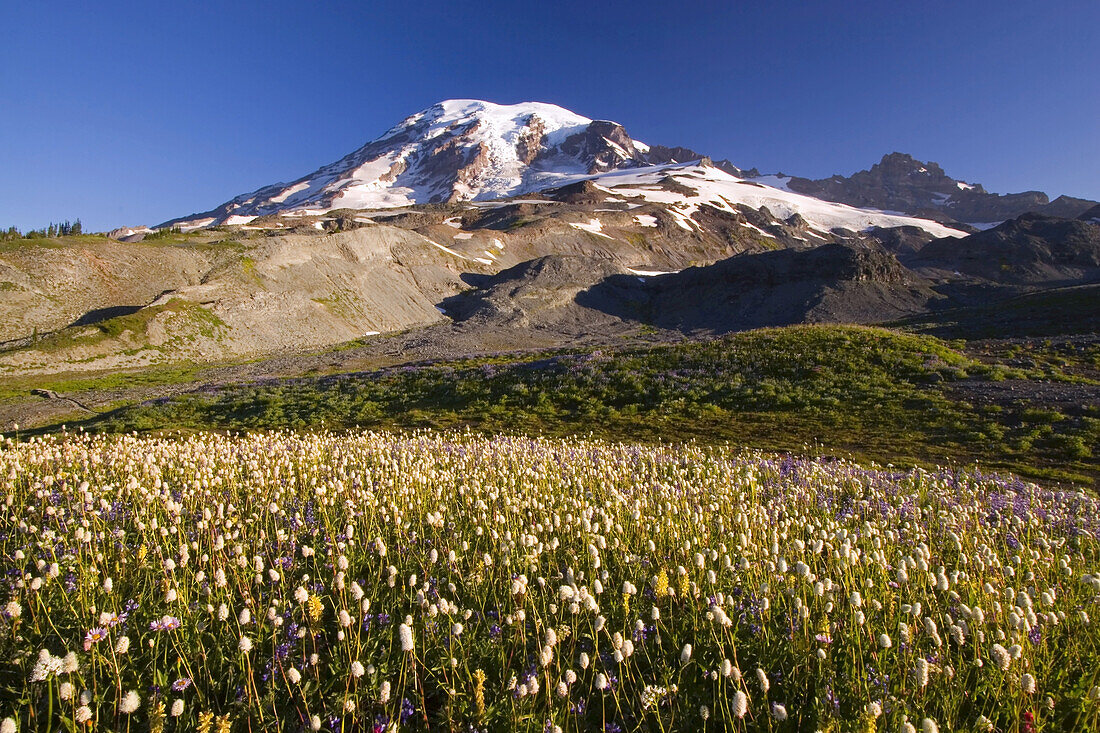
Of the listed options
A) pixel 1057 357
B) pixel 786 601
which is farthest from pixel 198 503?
pixel 1057 357

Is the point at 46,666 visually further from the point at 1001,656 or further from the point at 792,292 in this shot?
the point at 792,292

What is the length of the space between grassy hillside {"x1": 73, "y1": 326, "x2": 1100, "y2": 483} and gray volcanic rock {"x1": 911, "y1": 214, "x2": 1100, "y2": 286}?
97.5 metres

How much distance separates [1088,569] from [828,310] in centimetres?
6256

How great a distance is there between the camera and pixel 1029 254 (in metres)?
104

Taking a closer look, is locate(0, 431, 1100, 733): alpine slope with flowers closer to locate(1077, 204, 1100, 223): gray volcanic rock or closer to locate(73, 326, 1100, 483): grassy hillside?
locate(73, 326, 1100, 483): grassy hillside

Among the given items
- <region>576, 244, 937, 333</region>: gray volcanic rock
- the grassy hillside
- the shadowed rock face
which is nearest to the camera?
the grassy hillside

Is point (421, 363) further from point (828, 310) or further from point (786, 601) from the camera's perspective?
point (828, 310)

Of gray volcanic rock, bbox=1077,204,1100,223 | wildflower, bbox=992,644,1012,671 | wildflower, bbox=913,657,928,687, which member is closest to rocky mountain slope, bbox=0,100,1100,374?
wildflower, bbox=913,657,928,687

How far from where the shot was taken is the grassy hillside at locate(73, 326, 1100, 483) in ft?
49.9

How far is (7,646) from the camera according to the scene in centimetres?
366

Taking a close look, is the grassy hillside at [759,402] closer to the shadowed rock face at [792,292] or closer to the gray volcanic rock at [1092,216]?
the shadowed rock face at [792,292]

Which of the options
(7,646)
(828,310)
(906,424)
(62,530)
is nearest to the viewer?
(7,646)

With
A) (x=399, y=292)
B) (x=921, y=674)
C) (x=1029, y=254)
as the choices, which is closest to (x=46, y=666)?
(x=921, y=674)

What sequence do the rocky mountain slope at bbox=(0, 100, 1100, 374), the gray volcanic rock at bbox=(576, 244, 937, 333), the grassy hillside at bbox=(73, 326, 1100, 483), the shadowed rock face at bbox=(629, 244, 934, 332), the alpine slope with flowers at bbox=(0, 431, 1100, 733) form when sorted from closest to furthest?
the alpine slope with flowers at bbox=(0, 431, 1100, 733), the grassy hillside at bbox=(73, 326, 1100, 483), the rocky mountain slope at bbox=(0, 100, 1100, 374), the shadowed rock face at bbox=(629, 244, 934, 332), the gray volcanic rock at bbox=(576, 244, 937, 333)
